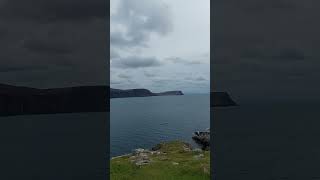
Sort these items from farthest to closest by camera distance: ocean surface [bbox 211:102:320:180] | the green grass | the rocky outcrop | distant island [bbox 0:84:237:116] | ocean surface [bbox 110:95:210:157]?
the rocky outcrop < ocean surface [bbox 110:95:210:157] < the green grass < ocean surface [bbox 211:102:320:180] < distant island [bbox 0:84:237:116]

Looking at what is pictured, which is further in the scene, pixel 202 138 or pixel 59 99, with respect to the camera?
pixel 202 138

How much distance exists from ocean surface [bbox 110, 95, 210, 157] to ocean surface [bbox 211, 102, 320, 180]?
449cm

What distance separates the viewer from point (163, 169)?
423 inches

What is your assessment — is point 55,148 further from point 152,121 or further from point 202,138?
point 152,121

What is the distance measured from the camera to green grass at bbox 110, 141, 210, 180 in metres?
9.93

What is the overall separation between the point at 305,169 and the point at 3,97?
528cm

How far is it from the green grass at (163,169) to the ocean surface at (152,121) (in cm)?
98

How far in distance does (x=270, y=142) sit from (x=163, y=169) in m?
4.16

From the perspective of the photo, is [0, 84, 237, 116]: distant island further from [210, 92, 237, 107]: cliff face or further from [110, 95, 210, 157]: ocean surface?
[110, 95, 210, 157]: ocean surface

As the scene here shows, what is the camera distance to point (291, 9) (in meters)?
5.91

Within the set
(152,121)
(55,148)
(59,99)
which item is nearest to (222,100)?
(59,99)

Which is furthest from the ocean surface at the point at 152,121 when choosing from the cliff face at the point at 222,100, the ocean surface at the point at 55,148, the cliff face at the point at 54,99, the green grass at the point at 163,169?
the cliff face at the point at 222,100

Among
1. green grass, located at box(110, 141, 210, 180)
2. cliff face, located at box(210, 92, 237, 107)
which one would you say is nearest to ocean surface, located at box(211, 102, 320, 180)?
cliff face, located at box(210, 92, 237, 107)

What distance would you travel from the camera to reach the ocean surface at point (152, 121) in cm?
1298
